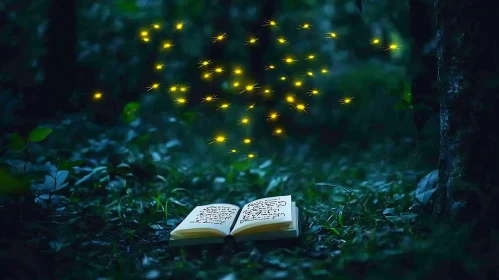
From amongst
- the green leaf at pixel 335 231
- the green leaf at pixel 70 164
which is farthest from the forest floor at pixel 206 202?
the green leaf at pixel 70 164

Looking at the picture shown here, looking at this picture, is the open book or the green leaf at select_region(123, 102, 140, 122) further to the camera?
the green leaf at select_region(123, 102, 140, 122)

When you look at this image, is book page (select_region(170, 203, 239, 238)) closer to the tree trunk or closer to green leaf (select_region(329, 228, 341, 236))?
green leaf (select_region(329, 228, 341, 236))

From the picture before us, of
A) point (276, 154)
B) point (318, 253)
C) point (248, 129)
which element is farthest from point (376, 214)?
point (248, 129)

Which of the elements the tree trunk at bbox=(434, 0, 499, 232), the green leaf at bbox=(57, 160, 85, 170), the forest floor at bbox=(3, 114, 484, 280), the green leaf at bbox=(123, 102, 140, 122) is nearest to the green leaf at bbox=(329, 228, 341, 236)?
the forest floor at bbox=(3, 114, 484, 280)

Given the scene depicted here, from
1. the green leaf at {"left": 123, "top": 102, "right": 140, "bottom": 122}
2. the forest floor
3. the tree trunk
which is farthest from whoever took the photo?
the green leaf at {"left": 123, "top": 102, "right": 140, "bottom": 122}

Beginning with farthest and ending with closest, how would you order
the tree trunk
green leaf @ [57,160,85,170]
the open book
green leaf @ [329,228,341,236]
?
green leaf @ [57,160,85,170]
green leaf @ [329,228,341,236]
the open book
the tree trunk

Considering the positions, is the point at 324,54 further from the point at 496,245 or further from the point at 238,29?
the point at 496,245
